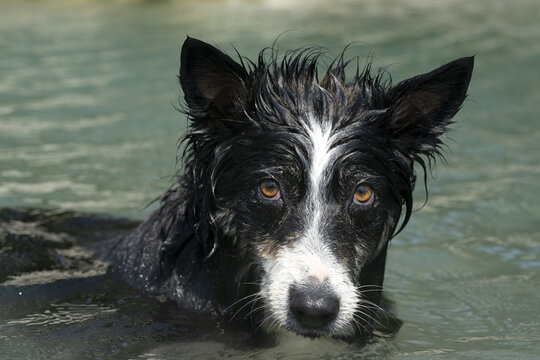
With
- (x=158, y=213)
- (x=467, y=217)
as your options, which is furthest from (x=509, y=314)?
(x=158, y=213)

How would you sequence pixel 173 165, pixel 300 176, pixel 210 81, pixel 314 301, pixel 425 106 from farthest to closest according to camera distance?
pixel 173 165 → pixel 425 106 → pixel 210 81 → pixel 300 176 → pixel 314 301

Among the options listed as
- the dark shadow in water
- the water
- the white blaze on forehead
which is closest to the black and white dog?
the white blaze on forehead

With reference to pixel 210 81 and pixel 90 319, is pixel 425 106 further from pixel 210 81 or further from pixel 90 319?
pixel 90 319

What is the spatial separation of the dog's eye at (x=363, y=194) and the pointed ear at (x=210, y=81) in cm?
91

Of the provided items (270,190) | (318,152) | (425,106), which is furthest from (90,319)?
(425,106)

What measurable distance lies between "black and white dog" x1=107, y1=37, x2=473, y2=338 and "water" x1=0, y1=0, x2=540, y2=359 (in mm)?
618

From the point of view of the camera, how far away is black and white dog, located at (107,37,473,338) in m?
4.98

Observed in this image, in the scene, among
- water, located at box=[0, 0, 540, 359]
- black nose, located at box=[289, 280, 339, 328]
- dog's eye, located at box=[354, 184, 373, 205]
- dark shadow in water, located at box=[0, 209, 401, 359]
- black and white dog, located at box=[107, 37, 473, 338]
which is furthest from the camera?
water, located at box=[0, 0, 540, 359]

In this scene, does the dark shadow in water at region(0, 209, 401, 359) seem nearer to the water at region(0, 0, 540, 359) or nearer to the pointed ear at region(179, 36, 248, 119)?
the water at region(0, 0, 540, 359)

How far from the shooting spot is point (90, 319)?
599 centimetres

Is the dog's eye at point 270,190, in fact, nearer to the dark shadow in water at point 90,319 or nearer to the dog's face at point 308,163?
the dog's face at point 308,163

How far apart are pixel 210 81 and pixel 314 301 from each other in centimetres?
148

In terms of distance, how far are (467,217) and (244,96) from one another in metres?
4.32

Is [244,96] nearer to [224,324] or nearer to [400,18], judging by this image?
[224,324]
